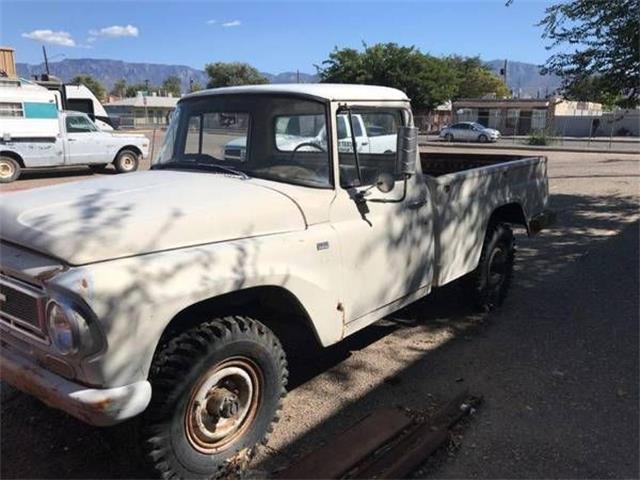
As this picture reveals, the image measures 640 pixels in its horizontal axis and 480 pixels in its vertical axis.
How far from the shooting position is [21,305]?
282cm

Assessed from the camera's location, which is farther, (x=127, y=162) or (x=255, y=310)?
(x=127, y=162)

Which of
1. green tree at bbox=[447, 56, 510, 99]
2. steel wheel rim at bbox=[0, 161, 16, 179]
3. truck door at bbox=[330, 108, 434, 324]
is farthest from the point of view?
green tree at bbox=[447, 56, 510, 99]

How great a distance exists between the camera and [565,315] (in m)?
5.67

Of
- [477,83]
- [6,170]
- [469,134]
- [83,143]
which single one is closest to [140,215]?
[6,170]

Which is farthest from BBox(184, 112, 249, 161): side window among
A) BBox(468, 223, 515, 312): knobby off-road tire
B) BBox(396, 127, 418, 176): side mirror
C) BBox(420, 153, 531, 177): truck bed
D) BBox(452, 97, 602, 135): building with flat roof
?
BBox(452, 97, 602, 135): building with flat roof

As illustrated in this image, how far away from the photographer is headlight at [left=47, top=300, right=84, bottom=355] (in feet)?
8.25

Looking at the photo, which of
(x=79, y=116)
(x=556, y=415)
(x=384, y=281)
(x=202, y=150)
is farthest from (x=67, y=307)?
(x=79, y=116)

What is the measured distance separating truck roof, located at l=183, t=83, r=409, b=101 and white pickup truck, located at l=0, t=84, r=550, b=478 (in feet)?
0.07

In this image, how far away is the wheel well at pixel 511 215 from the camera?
5.83m

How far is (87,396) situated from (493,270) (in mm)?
4207

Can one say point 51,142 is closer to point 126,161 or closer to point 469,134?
point 126,161

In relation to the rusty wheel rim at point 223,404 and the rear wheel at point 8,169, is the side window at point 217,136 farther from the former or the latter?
the rear wheel at point 8,169

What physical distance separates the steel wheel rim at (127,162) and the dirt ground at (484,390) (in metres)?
14.8

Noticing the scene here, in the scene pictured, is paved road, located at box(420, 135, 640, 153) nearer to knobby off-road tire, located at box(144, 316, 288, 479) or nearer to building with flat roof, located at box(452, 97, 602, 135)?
building with flat roof, located at box(452, 97, 602, 135)
